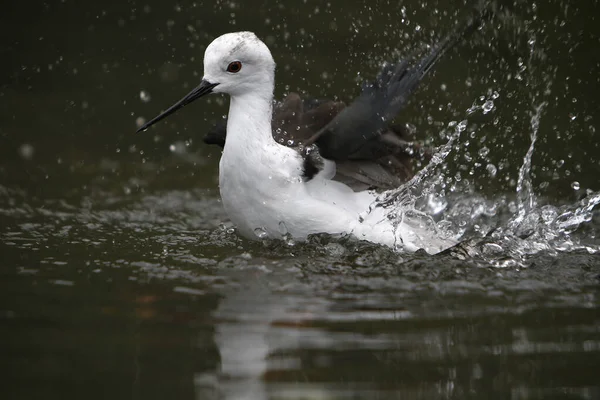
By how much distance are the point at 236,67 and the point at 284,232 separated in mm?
896

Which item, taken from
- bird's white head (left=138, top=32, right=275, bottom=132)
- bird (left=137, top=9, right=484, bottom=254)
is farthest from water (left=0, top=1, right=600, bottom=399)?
bird's white head (left=138, top=32, right=275, bottom=132)

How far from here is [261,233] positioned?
473 centimetres

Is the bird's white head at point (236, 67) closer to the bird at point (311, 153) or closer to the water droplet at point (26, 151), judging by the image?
the bird at point (311, 153)

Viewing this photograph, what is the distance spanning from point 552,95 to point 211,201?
9.01 ft

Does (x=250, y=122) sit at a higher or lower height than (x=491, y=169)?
lower

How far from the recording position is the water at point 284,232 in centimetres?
307

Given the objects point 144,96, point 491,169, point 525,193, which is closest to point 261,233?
point 525,193

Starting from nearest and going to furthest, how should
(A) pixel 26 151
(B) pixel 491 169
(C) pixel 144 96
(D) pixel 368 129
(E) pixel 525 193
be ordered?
(D) pixel 368 129 → (E) pixel 525 193 → (B) pixel 491 169 → (A) pixel 26 151 → (C) pixel 144 96

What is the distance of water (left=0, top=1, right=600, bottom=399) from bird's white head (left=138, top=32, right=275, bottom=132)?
32.0 inches

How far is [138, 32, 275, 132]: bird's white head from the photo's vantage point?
475 cm

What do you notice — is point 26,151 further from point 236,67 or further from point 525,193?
point 525,193

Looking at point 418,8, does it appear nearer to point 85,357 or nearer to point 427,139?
point 427,139

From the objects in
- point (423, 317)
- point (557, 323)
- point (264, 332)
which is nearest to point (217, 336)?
point (264, 332)

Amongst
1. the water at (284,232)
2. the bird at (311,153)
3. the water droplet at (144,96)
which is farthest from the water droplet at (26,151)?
the bird at (311,153)
